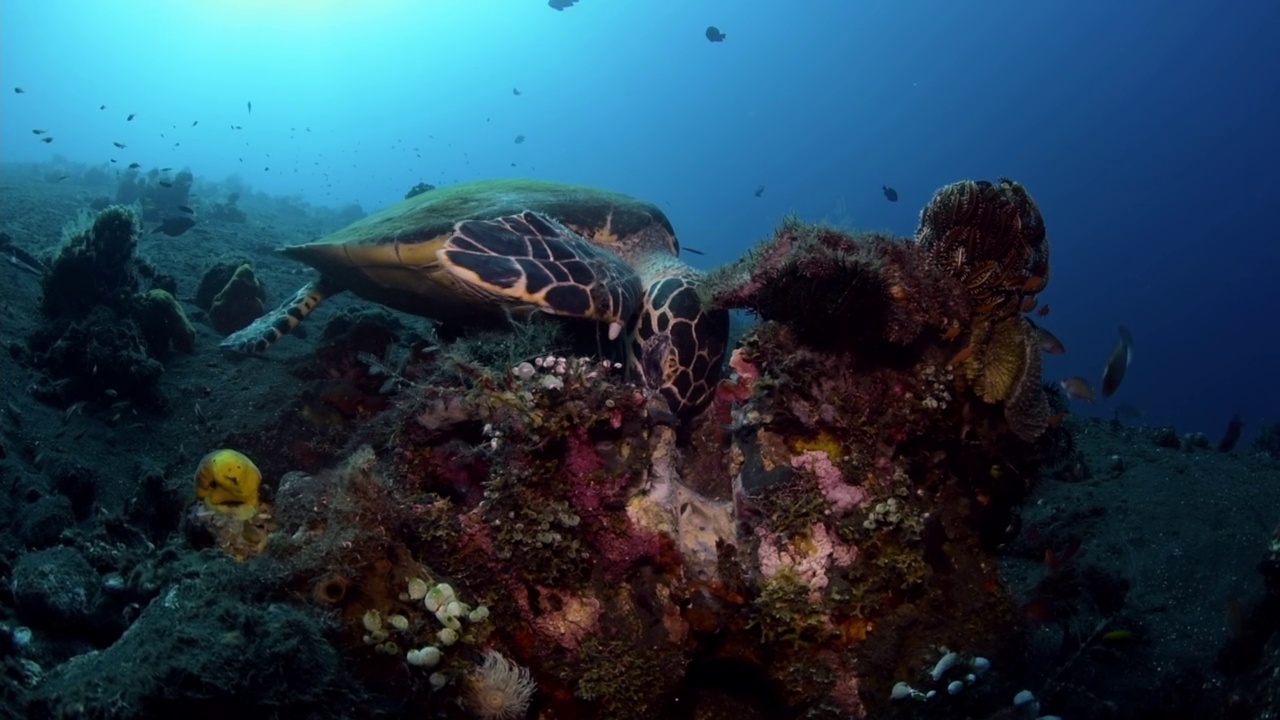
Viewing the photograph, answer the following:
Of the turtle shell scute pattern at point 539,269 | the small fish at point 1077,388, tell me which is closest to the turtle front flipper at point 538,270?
the turtle shell scute pattern at point 539,269

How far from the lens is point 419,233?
4.46m

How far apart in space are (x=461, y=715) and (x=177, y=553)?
1.72m

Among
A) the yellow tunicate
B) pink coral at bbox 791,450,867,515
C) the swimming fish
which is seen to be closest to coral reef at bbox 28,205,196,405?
the yellow tunicate

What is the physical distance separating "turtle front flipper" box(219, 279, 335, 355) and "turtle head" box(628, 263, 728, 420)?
3.85m

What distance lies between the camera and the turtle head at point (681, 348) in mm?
4617

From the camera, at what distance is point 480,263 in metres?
4.24

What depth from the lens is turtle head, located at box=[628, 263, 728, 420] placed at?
4617 millimetres

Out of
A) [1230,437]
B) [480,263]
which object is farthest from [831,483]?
[1230,437]

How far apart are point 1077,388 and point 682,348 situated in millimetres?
3356

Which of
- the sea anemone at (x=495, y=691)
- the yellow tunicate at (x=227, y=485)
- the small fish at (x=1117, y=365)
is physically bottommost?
the sea anemone at (x=495, y=691)

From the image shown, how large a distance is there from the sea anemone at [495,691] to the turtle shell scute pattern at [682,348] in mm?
2322

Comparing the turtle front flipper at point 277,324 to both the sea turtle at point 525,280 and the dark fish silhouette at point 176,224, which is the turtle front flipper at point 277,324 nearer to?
the sea turtle at point 525,280

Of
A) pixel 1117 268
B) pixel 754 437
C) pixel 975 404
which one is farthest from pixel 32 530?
pixel 1117 268

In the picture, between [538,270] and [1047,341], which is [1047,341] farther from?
[538,270]
